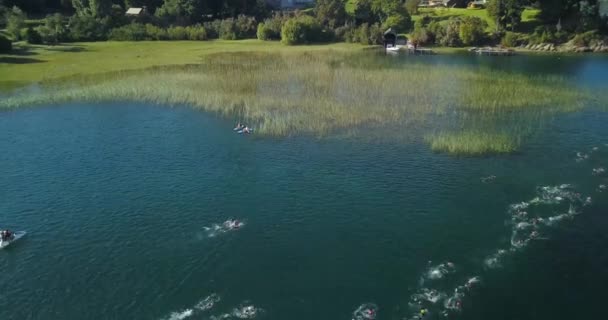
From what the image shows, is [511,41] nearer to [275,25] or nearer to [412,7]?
[412,7]

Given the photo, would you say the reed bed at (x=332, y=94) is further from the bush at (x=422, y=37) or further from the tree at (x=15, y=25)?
the tree at (x=15, y=25)

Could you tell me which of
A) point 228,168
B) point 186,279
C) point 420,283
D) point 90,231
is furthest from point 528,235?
point 90,231

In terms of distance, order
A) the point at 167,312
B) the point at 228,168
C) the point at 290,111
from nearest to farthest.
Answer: the point at 167,312 → the point at 228,168 → the point at 290,111

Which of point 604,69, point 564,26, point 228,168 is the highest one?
point 564,26

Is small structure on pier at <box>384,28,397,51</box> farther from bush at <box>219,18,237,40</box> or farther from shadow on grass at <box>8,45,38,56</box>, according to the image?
shadow on grass at <box>8,45,38,56</box>

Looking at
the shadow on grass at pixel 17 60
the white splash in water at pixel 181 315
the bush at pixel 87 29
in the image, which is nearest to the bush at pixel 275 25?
the bush at pixel 87 29

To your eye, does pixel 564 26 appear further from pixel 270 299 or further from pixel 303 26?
pixel 270 299

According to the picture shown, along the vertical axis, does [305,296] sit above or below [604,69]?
below

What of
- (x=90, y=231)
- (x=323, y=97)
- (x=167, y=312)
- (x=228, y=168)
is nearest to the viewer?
(x=167, y=312)
